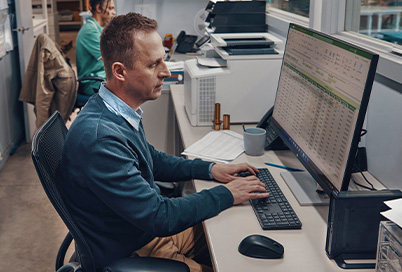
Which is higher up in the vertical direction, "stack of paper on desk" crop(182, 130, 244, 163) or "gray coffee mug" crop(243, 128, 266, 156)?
"gray coffee mug" crop(243, 128, 266, 156)

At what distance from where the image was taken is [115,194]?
134 cm

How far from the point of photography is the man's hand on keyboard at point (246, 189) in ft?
5.01

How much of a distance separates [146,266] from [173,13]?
128 inches

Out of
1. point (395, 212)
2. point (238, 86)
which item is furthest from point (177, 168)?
point (395, 212)

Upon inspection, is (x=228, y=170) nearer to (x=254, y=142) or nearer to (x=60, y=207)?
(x=254, y=142)

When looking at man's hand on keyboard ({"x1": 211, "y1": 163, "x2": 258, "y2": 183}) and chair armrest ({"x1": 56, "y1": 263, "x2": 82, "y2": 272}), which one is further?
man's hand on keyboard ({"x1": 211, "y1": 163, "x2": 258, "y2": 183})

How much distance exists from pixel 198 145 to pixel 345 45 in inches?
34.9

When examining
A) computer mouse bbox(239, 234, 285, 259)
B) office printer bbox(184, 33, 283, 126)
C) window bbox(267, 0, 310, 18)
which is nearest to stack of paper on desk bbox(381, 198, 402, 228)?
computer mouse bbox(239, 234, 285, 259)

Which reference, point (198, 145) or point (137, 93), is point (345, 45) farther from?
point (198, 145)

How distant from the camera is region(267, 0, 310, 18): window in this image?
9.35ft

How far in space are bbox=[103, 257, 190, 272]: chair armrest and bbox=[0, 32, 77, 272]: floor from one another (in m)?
1.46

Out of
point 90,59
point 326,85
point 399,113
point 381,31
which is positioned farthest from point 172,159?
point 90,59

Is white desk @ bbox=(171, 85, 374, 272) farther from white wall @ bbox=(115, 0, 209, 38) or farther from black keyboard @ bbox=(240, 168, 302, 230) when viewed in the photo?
white wall @ bbox=(115, 0, 209, 38)

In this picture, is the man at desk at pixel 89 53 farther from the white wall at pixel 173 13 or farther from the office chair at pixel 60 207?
the office chair at pixel 60 207
